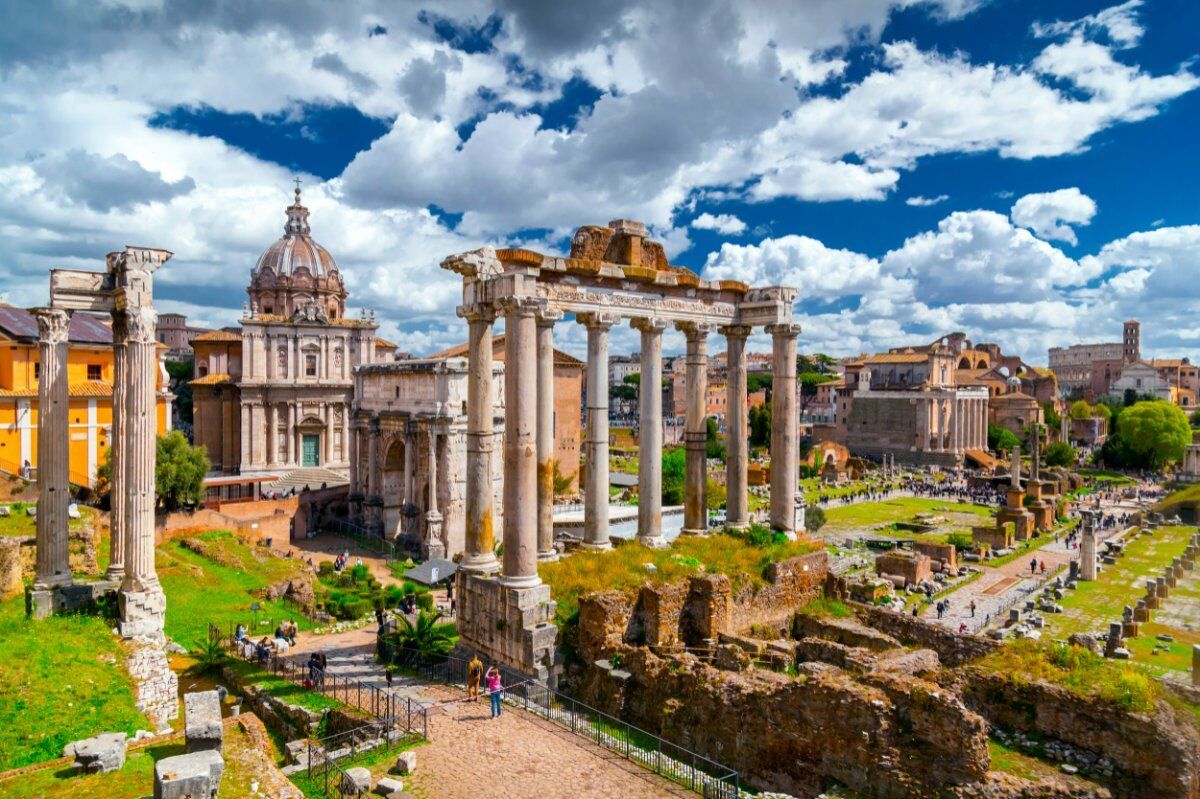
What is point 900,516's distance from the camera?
57031 millimetres

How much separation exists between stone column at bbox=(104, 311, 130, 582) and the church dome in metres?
37.5

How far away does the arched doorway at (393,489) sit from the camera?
4059cm

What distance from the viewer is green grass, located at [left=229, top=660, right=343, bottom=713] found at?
14508mm

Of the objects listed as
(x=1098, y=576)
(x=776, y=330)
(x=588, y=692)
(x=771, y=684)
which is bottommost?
(x=1098, y=576)

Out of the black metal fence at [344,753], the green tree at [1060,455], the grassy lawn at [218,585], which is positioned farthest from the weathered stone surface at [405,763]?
the green tree at [1060,455]

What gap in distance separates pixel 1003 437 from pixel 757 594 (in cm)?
9436

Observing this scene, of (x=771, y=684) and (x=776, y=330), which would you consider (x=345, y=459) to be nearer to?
(x=776, y=330)

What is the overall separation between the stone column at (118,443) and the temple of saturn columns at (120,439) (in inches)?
0.9

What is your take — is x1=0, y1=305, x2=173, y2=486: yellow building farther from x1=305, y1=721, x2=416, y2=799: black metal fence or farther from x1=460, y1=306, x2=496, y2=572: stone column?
x1=305, y1=721, x2=416, y2=799: black metal fence

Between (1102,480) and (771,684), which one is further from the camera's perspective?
(1102,480)

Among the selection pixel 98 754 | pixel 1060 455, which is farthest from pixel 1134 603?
pixel 1060 455

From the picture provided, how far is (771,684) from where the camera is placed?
40.4 ft

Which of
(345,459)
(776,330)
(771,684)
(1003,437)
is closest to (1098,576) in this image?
(776,330)

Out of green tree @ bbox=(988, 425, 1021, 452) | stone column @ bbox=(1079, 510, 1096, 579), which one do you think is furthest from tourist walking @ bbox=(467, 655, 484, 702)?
green tree @ bbox=(988, 425, 1021, 452)
